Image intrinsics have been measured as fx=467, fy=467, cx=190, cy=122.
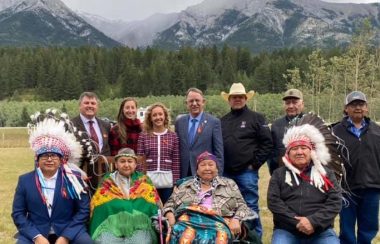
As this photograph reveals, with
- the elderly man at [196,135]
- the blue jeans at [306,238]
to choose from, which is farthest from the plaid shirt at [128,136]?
the blue jeans at [306,238]

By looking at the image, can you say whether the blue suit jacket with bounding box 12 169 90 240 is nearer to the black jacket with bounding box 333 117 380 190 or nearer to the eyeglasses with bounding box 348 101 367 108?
the black jacket with bounding box 333 117 380 190

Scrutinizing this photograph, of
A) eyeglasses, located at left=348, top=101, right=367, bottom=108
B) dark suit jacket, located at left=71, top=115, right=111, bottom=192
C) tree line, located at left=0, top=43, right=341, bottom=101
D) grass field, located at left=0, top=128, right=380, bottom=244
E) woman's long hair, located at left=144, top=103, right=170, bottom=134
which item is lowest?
grass field, located at left=0, top=128, right=380, bottom=244

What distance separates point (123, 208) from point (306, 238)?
1.91m

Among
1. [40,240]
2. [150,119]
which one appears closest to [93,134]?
[150,119]

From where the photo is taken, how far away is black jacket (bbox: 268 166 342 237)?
459 cm

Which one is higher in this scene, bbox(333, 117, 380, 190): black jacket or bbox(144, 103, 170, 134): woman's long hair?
bbox(144, 103, 170, 134): woman's long hair

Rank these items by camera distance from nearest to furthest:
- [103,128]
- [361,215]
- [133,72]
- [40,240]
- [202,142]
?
1. [40,240]
2. [361,215]
3. [202,142]
4. [103,128]
5. [133,72]

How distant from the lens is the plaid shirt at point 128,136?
19.7ft

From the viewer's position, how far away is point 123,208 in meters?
4.96

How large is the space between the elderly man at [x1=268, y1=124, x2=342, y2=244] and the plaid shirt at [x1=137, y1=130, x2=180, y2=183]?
1.41 meters

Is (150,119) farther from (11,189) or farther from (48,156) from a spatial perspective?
(11,189)

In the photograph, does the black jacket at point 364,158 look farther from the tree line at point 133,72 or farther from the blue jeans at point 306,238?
the tree line at point 133,72

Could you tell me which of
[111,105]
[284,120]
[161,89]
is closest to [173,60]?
[161,89]

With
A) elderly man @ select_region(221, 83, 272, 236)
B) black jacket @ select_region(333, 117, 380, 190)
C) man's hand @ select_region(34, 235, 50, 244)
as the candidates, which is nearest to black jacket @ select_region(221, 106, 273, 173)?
elderly man @ select_region(221, 83, 272, 236)
